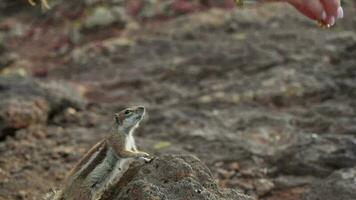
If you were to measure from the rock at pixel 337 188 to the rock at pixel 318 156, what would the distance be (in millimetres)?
725

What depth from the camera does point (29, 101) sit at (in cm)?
866

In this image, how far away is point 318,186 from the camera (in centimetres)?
588

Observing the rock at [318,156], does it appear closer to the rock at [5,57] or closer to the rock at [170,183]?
the rock at [170,183]

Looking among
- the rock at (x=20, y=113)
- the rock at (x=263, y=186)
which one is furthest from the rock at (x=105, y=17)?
the rock at (x=263, y=186)

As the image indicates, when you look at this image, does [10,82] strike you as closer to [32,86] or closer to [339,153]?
[32,86]

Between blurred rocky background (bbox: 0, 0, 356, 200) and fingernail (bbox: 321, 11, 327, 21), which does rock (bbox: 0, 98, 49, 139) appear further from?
fingernail (bbox: 321, 11, 327, 21)

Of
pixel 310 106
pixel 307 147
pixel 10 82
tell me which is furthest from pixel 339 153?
pixel 10 82

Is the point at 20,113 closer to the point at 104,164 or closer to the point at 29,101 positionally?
the point at 29,101

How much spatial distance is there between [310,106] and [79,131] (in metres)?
2.74

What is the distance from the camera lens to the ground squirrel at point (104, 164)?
16.1 feet

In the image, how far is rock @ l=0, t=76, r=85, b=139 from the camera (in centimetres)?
828

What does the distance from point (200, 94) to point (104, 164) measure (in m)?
4.56

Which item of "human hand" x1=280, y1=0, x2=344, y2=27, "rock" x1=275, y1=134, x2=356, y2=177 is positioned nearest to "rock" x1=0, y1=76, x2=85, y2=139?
"rock" x1=275, y1=134, x2=356, y2=177

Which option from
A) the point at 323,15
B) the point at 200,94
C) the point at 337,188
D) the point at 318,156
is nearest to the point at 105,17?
the point at 200,94
